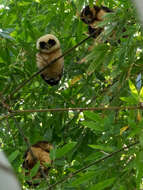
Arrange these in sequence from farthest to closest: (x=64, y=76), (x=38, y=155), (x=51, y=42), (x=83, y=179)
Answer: (x=64, y=76) → (x=51, y=42) → (x=38, y=155) → (x=83, y=179)

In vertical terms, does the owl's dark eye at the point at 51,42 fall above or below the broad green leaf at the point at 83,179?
above

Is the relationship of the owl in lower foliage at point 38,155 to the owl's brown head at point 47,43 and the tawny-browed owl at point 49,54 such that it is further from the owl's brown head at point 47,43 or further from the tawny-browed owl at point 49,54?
the owl's brown head at point 47,43

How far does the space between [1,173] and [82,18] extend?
7.76 ft

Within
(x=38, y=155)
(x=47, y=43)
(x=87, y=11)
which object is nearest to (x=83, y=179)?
(x=38, y=155)

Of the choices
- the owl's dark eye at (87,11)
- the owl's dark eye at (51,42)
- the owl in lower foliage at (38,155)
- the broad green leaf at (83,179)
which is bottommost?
the owl in lower foliage at (38,155)

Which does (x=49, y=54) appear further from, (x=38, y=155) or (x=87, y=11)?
(x=38, y=155)

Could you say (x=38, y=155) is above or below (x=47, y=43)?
below

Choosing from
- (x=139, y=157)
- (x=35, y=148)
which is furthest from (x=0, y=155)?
(x=35, y=148)

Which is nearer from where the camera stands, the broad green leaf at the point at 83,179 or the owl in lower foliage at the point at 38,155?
the broad green leaf at the point at 83,179

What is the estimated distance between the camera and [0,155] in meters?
0.44

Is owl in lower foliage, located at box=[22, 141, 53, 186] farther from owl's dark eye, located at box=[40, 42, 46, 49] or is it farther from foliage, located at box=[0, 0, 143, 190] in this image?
owl's dark eye, located at box=[40, 42, 46, 49]

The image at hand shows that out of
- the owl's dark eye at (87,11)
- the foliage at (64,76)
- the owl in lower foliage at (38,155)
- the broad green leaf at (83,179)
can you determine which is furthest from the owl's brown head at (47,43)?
the broad green leaf at (83,179)

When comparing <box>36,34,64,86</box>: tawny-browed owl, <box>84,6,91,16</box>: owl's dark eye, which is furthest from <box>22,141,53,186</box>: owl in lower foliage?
<box>84,6,91,16</box>: owl's dark eye

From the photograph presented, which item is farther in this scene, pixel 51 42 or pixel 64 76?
pixel 64 76
